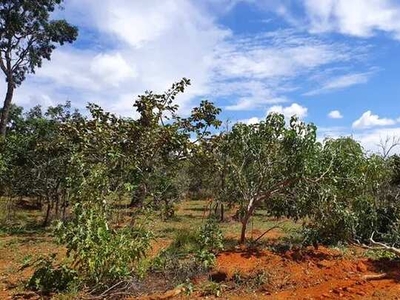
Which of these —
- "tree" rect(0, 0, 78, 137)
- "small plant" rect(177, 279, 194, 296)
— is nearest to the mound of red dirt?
"small plant" rect(177, 279, 194, 296)

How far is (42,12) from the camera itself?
23359 millimetres

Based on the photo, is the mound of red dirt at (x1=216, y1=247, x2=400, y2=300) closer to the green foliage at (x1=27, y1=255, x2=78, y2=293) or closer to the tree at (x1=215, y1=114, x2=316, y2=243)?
the tree at (x1=215, y1=114, x2=316, y2=243)

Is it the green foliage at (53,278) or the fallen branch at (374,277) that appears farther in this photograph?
the fallen branch at (374,277)

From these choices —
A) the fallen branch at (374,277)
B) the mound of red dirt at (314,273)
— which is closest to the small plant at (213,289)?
the mound of red dirt at (314,273)

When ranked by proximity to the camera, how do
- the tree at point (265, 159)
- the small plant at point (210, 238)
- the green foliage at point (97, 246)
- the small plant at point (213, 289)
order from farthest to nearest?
the tree at point (265, 159)
the small plant at point (210, 238)
the small plant at point (213, 289)
the green foliage at point (97, 246)

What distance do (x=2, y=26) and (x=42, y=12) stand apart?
2.15 m

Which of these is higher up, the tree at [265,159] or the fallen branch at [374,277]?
the tree at [265,159]

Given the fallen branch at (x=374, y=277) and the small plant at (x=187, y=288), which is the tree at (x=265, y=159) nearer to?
the fallen branch at (x=374, y=277)

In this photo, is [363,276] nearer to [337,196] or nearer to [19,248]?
[337,196]

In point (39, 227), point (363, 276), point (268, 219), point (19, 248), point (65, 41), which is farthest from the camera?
point (65, 41)

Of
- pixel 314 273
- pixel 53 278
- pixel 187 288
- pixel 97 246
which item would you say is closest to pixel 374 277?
pixel 314 273

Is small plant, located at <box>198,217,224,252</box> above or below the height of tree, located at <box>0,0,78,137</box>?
below

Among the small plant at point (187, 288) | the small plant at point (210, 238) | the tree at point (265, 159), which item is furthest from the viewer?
the tree at point (265, 159)

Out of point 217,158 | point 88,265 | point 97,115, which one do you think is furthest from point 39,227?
point 88,265
